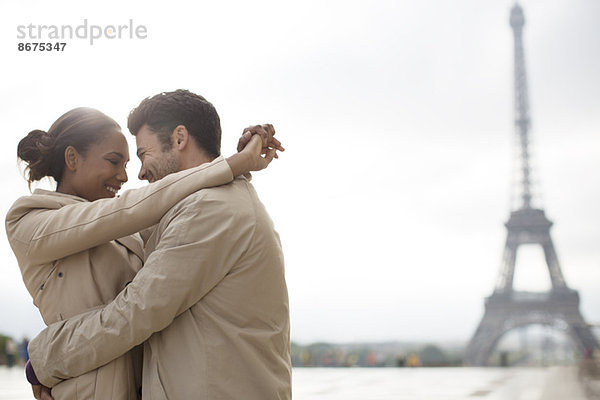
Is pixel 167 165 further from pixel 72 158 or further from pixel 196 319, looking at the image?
pixel 196 319

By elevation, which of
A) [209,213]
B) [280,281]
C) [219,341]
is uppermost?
[209,213]

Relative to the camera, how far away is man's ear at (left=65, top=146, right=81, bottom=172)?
178 cm

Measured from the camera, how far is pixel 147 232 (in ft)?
6.08

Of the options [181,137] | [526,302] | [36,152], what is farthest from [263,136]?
[526,302]

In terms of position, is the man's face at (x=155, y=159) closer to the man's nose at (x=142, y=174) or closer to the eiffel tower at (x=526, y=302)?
the man's nose at (x=142, y=174)

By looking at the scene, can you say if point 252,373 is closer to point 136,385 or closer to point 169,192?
point 136,385

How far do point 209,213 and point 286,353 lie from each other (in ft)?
1.32

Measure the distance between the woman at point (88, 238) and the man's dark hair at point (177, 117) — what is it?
0.45 feet

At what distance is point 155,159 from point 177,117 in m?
0.12

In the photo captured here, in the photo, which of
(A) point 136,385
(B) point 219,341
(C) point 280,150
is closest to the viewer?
(B) point 219,341

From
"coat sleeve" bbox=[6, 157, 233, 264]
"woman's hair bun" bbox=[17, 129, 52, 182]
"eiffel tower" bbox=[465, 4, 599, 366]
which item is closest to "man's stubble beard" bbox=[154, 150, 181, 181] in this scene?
"coat sleeve" bbox=[6, 157, 233, 264]

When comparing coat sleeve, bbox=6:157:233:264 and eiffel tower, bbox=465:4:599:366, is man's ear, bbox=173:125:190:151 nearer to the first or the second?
coat sleeve, bbox=6:157:233:264

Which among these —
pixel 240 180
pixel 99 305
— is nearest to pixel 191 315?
pixel 99 305

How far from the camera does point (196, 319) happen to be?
4.98ft
